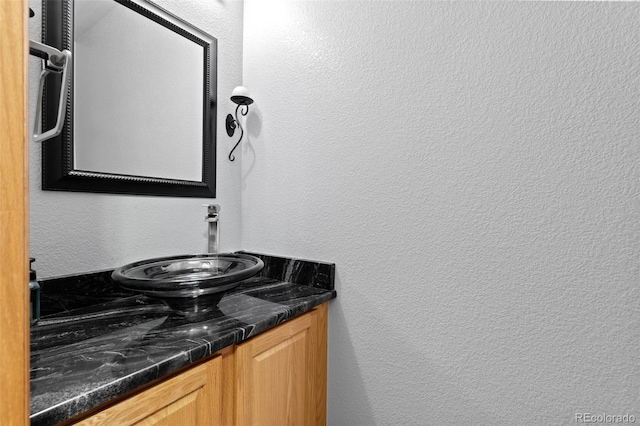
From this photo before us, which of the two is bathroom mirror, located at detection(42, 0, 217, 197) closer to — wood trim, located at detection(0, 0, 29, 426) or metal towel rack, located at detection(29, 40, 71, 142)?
metal towel rack, located at detection(29, 40, 71, 142)

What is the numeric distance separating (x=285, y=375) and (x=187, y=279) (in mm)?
423

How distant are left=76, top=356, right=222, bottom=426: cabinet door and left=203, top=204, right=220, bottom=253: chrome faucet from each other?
0.64 m

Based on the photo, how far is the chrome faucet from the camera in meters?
1.32

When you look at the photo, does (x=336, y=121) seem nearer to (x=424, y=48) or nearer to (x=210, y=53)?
(x=424, y=48)

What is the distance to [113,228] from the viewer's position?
1081mm

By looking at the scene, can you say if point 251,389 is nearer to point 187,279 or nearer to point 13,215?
point 187,279

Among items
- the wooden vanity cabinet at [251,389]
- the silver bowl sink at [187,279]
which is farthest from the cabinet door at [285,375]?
the silver bowl sink at [187,279]

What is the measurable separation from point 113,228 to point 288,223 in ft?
2.04

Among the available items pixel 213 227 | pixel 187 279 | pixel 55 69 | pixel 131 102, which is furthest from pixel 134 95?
pixel 187 279

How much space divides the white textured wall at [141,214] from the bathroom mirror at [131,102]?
35 mm

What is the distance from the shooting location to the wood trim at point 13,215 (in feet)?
1.23

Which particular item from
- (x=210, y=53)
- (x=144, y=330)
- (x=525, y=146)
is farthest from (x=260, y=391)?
(x=210, y=53)

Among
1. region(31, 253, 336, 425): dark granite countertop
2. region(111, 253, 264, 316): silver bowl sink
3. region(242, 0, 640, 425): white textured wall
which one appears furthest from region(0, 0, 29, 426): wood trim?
region(242, 0, 640, 425): white textured wall

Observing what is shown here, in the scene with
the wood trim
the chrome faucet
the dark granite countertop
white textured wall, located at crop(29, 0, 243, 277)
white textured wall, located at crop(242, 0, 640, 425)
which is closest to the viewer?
the wood trim
